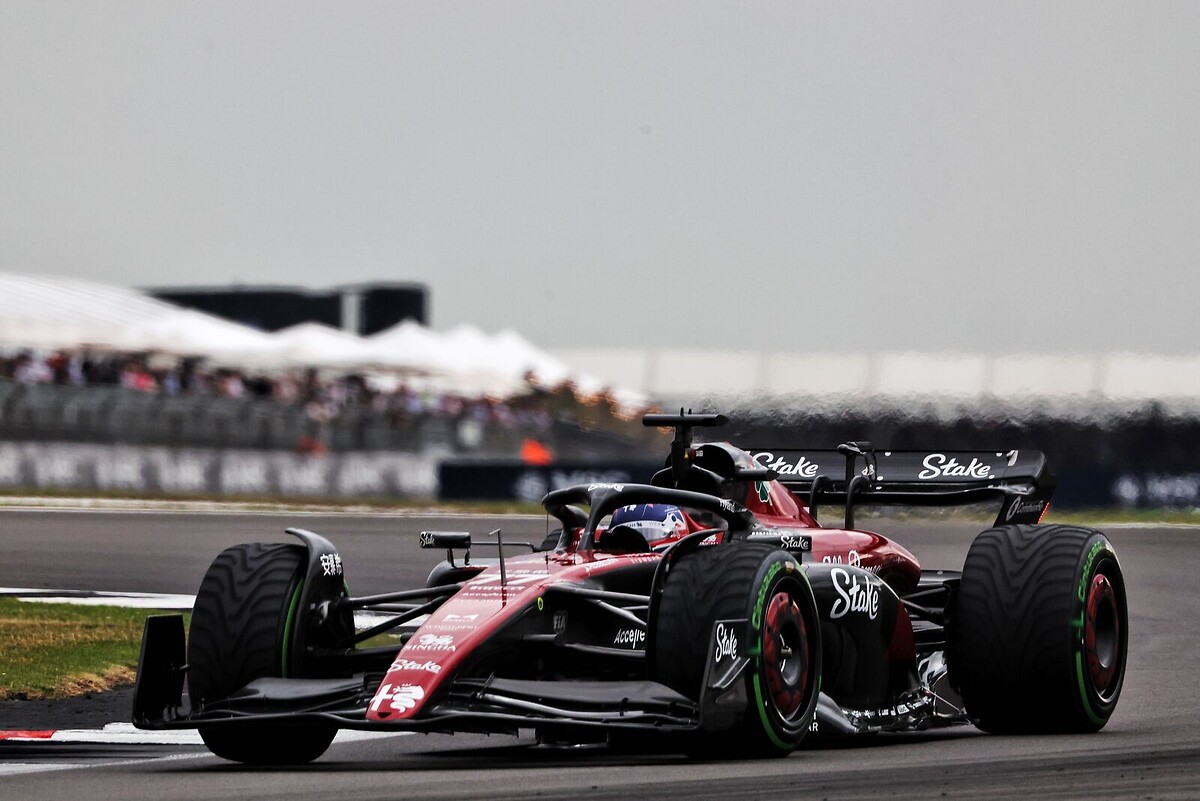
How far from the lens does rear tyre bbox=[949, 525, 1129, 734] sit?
9.48 meters

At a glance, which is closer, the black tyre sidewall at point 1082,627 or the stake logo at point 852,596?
the stake logo at point 852,596

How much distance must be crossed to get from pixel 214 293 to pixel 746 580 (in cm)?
6233

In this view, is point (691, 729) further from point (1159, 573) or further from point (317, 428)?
point (317, 428)

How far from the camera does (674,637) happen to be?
7.89m

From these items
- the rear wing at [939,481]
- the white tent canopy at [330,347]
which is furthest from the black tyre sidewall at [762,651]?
the white tent canopy at [330,347]

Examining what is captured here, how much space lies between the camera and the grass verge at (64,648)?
11578 millimetres

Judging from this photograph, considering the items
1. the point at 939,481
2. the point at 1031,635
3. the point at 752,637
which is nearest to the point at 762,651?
the point at 752,637

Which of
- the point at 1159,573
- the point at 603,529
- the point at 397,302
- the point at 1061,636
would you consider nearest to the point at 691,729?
the point at 603,529

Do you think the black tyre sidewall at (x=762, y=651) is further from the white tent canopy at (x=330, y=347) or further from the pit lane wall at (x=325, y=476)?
the white tent canopy at (x=330, y=347)

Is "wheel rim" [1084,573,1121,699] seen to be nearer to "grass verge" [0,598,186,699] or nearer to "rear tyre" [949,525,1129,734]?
"rear tyre" [949,525,1129,734]

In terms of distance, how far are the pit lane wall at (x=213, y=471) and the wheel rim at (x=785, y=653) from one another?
91.1 ft

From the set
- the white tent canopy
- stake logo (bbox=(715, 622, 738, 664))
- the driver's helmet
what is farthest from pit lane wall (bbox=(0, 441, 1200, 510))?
stake logo (bbox=(715, 622, 738, 664))

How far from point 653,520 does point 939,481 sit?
2.63m

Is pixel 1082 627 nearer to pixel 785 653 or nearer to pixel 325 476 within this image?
pixel 785 653
